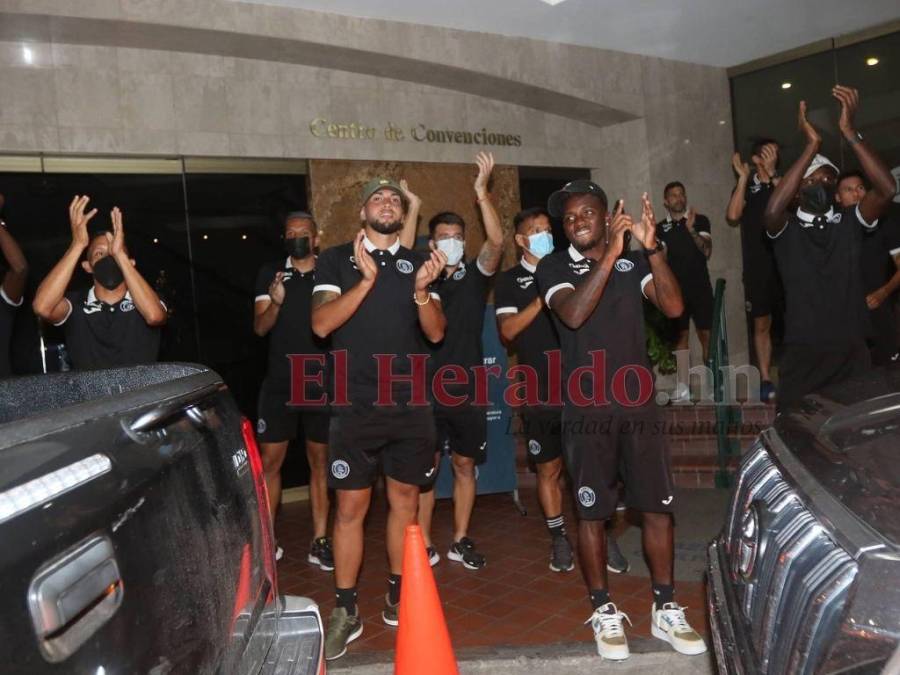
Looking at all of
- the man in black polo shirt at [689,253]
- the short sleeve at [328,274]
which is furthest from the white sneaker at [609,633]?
the man in black polo shirt at [689,253]

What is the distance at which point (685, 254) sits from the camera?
8.37 meters

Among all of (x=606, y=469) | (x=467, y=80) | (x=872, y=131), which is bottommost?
(x=606, y=469)

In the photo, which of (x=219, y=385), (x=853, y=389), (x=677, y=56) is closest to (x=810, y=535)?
(x=853, y=389)

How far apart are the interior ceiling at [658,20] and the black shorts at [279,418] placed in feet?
11.2

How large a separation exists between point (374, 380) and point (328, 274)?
Answer: 1.97 ft

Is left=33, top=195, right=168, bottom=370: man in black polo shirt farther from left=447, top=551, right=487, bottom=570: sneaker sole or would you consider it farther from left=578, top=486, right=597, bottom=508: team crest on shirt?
left=578, top=486, right=597, bottom=508: team crest on shirt

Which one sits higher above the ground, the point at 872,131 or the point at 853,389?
the point at 872,131

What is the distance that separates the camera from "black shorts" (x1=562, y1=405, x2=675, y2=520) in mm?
3756

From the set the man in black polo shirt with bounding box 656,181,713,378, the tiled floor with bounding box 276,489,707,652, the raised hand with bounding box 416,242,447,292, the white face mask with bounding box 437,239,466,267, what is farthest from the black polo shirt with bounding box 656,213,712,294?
the raised hand with bounding box 416,242,447,292

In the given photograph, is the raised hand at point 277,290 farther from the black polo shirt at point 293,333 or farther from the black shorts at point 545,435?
the black shorts at point 545,435

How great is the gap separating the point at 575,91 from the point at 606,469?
563 cm

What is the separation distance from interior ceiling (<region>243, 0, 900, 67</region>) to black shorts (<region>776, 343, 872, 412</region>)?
404 centimetres

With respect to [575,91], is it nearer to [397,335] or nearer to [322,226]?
[322,226]

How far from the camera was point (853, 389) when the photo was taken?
252 cm
